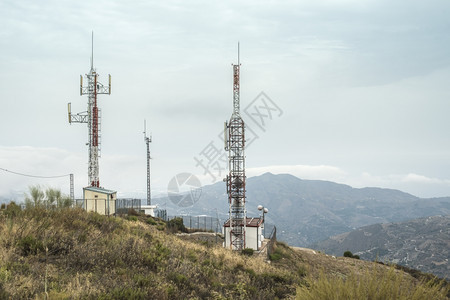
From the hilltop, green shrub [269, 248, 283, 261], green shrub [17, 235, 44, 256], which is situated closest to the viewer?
the hilltop

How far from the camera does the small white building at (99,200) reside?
34188 millimetres

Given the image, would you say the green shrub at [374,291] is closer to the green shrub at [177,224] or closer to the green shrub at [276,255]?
the green shrub at [276,255]

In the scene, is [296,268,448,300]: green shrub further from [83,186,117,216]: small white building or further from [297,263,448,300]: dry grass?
[83,186,117,216]: small white building

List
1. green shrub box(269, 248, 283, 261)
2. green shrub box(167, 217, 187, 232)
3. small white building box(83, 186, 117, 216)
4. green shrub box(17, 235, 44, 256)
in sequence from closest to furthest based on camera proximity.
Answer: green shrub box(17, 235, 44, 256), green shrub box(269, 248, 283, 261), small white building box(83, 186, 117, 216), green shrub box(167, 217, 187, 232)

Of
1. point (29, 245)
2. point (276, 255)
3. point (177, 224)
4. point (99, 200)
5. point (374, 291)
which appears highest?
point (374, 291)

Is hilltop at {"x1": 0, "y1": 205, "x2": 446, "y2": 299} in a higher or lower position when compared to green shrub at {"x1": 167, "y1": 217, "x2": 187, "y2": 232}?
higher

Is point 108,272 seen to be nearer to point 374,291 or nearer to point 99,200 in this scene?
point 374,291

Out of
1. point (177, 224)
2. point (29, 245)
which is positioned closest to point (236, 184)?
point (177, 224)

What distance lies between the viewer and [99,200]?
1361 inches

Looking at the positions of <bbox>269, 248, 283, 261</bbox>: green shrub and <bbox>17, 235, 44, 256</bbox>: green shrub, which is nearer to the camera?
<bbox>17, 235, 44, 256</bbox>: green shrub

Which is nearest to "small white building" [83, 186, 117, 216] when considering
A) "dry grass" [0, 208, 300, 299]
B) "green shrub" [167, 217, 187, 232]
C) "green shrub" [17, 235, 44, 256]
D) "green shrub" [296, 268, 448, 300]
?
"green shrub" [167, 217, 187, 232]

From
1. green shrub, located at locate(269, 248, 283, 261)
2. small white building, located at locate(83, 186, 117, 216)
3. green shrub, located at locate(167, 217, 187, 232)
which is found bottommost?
green shrub, located at locate(269, 248, 283, 261)

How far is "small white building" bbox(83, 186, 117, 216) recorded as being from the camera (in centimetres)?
3419

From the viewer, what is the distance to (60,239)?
12.4 metres
